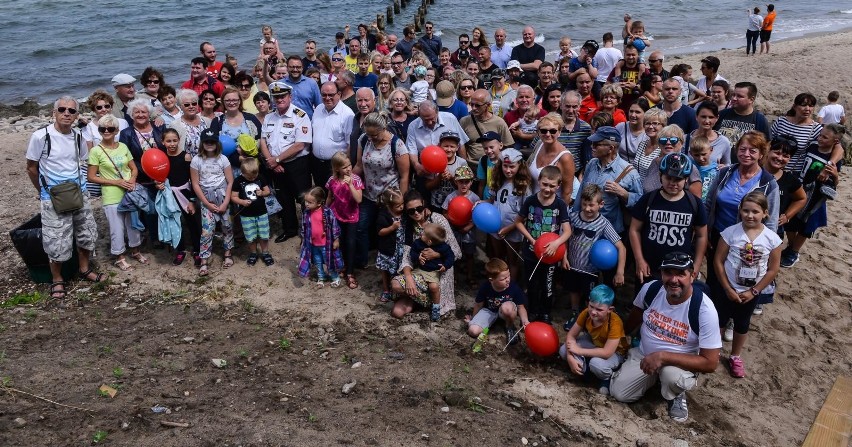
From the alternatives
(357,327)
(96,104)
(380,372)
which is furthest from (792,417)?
(96,104)

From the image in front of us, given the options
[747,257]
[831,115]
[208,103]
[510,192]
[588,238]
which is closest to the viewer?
[747,257]

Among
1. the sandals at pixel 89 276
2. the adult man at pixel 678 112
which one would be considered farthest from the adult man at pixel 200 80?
the adult man at pixel 678 112

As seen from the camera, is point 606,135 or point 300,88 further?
point 300,88

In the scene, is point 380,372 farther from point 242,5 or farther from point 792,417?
point 242,5

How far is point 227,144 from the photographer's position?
7.61m

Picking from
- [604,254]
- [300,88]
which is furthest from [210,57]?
[604,254]

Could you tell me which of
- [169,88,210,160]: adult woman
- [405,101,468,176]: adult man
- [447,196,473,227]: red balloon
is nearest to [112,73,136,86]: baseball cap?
[169,88,210,160]: adult woman

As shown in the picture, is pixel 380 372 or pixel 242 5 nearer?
pixel 380 372

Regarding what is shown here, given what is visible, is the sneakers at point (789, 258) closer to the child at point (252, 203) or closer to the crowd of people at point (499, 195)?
the crowd of people at point (499, 195)

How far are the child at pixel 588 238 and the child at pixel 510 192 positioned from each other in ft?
1.86

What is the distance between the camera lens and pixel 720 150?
6.46 m

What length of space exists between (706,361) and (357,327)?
3319 mm

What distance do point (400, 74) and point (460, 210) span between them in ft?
14.1

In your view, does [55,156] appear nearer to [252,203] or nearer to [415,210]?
[252,203]
